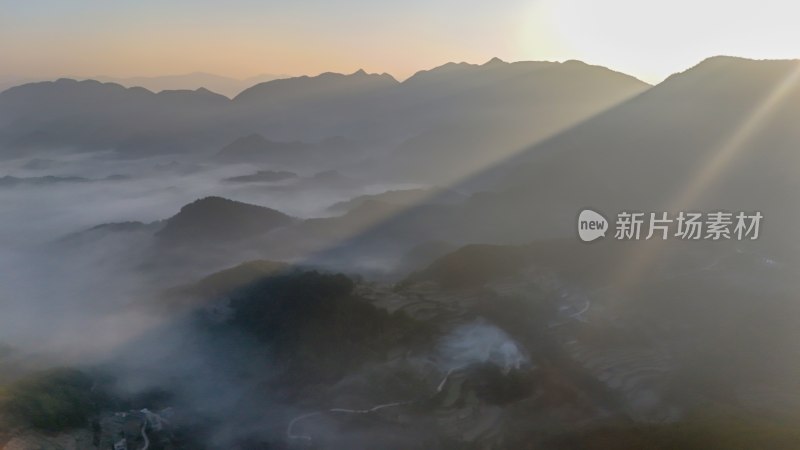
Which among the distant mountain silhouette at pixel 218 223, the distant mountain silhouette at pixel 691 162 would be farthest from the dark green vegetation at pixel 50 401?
the distant mountain silhouette at pixel 691 162

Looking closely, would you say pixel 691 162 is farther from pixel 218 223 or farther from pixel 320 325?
pixel 218 223

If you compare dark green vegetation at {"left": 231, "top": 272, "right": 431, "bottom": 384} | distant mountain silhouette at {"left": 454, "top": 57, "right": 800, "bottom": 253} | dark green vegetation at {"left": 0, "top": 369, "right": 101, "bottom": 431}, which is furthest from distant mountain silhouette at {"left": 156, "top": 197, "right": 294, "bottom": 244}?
dark green vegetation at {"left": 0, "top": 369, "right": 101, "bottom": 431}

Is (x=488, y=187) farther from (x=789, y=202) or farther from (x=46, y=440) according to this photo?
(x=46, y=440)

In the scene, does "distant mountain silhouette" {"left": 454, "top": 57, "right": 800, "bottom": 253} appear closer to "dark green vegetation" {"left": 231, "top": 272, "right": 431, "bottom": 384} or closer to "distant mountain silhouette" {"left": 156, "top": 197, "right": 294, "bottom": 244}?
"distant mountain silhouette" {"left": 156, "top": 197, "right": 294, "bottom": 244}

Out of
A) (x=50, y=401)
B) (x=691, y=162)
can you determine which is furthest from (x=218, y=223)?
(x=691, y=162)

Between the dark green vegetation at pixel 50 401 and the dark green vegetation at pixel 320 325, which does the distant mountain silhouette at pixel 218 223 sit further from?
the dark green vegetation at pixel 50 401

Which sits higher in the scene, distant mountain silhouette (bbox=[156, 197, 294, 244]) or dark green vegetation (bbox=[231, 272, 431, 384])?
distant mountain silhouette (bbox=[156, 197, 294, 244])

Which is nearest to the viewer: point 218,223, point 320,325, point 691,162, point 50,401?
point 50,401
